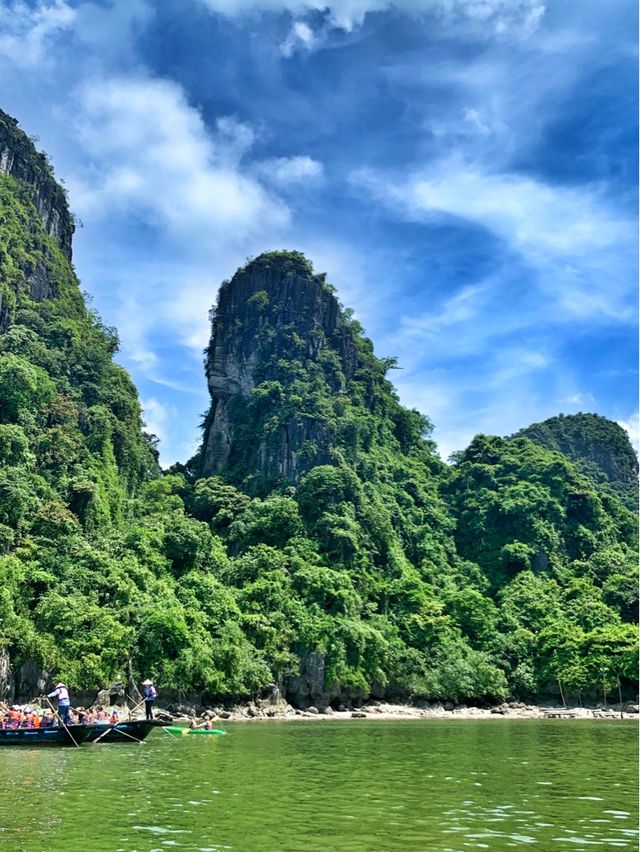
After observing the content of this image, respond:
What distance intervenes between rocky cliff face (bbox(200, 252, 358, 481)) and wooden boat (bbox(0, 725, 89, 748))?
142 feet

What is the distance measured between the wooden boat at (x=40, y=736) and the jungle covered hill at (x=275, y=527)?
1145 centimetres

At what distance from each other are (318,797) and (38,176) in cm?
6244

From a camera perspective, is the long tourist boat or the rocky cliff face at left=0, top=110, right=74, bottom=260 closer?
the long tourist boat

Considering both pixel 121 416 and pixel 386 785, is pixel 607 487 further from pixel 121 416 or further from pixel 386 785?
pixel 386 785

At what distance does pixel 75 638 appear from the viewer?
33.3 m

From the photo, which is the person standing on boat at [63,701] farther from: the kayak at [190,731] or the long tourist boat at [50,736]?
the kayak at [190,731]

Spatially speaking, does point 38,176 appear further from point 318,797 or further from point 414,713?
point 318,797

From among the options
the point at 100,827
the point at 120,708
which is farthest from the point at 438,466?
the point at 100,827

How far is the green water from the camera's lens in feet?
31.5

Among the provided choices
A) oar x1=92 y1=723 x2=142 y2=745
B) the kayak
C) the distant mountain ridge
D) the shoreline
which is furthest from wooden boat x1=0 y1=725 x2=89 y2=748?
the distant mountain ridge

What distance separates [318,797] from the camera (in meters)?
12.8

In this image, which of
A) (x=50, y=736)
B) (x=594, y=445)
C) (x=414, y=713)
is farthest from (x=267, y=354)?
(x=50, y=736)

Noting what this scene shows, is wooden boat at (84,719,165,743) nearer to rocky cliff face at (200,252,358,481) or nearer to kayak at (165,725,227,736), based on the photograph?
kayak at (165,725,227,736)

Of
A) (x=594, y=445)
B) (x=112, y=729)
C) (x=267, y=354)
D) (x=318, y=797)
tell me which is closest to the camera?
(x=318, y=797)
